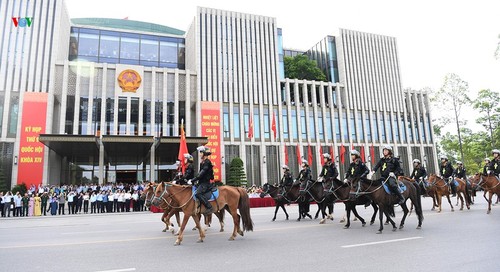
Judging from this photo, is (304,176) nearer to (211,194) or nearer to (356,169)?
(356,169)

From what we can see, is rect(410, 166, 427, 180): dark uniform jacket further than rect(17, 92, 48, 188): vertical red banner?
No

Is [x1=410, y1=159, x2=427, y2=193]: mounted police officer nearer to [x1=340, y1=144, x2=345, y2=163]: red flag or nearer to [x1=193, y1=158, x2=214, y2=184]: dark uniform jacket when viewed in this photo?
[x1=193, y1=158, x2=214, y2=184]: dark uniform jacket

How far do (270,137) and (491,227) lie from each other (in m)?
33.7

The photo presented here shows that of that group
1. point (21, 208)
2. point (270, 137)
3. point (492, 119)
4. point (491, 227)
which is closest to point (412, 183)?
point (491, 227)

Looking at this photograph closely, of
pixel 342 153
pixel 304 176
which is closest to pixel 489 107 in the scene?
pixel 342 153

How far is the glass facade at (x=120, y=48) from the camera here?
137 feet

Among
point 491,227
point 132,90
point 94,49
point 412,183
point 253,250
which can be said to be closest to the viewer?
point 253,250

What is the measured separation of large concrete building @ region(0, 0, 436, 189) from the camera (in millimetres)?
33562

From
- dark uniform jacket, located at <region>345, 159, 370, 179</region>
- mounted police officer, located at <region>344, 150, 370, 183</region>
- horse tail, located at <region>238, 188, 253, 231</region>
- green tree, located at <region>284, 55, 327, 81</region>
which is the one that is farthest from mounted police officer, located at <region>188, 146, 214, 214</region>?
green tree, located at <region>284, 55, 327, 81</region>

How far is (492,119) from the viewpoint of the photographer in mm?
47219

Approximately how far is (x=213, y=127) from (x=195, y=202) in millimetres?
30714

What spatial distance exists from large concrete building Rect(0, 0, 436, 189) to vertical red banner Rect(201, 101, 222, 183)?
0.42 ft

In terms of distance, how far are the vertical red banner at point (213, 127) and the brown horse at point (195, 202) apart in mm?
28390

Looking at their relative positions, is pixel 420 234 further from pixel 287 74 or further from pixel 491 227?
pixel 287 74
